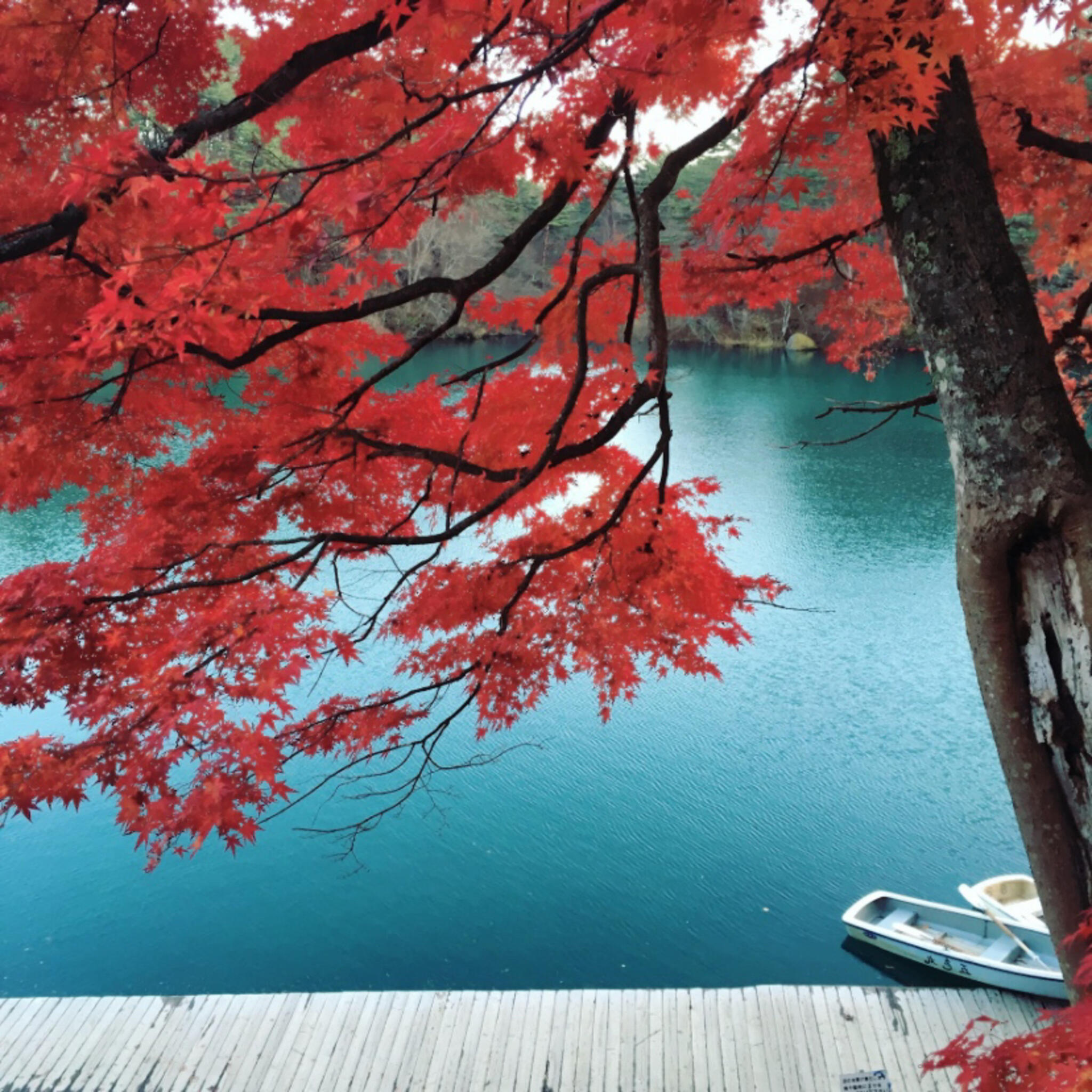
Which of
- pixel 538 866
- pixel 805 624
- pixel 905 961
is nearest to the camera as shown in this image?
pixel 905 961

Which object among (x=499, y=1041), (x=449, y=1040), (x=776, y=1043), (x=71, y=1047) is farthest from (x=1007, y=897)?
(x=71, y=1047)

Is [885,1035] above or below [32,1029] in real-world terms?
below

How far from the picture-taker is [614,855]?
643 cm

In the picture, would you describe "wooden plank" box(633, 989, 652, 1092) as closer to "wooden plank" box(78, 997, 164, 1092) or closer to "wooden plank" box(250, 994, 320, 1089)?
"wooden plank" box(250, 994, 320, 1089)

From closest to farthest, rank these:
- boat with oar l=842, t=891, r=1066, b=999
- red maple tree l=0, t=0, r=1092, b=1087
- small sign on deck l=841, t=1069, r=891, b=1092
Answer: red maple tree l=0, t=0, r=1092, b=1087 → small sign on deck l=841, t=1069, r=891, b=1092 → boat with oar l=842, t=891, r=1066, b=999

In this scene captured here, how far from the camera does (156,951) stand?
5.76 meters

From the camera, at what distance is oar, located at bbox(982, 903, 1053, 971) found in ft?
17.6

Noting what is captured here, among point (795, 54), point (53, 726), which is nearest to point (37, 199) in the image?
point (795, 54)

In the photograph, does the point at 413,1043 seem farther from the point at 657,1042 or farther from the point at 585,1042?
the point at 657,1042

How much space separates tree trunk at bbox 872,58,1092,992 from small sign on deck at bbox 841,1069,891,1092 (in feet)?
8.69

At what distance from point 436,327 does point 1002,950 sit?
535cm

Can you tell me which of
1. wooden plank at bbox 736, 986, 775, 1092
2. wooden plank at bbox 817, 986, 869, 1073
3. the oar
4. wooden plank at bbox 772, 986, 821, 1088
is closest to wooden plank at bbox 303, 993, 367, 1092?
wooden plank at bbox 736, 986, 775, 1092

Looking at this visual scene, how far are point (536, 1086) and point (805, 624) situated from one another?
6316 millimetres

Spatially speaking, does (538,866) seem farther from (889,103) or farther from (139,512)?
(889,103)
